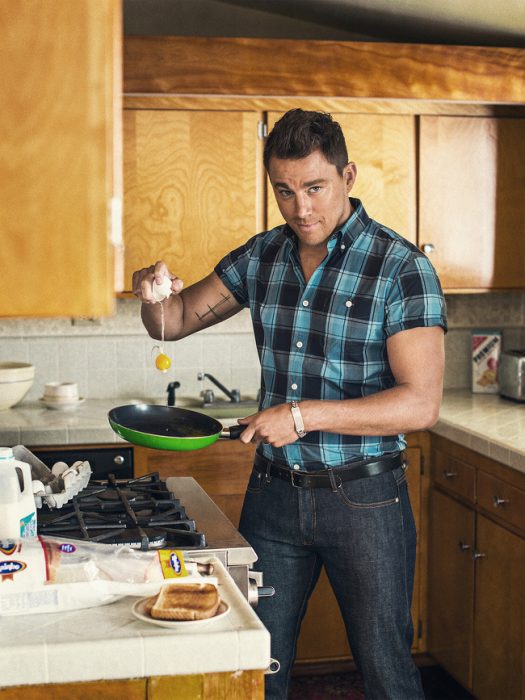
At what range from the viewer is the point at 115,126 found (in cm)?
110

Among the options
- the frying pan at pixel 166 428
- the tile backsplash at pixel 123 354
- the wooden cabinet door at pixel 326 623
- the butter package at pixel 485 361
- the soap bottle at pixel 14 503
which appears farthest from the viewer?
the butter package at pixel 485 361

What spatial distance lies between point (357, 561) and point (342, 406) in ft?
1.24

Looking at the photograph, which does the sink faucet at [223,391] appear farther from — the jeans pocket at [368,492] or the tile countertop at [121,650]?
the tile countertop at [121,650]

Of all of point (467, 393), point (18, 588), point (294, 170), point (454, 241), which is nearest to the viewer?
point (18, 588)

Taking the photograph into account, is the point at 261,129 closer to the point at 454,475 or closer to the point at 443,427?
the point at 443,427

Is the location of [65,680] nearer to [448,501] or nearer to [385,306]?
[385,306]

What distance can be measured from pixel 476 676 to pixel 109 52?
8.63ft

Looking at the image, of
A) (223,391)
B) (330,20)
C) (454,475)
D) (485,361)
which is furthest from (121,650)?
(330,20)

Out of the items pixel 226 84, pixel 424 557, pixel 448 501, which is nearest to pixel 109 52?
pixel 226 84

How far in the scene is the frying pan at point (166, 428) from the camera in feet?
6.47

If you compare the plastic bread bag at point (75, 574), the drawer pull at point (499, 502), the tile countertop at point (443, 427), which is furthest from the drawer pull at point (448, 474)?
the plastic bread bag at point (75, 574)

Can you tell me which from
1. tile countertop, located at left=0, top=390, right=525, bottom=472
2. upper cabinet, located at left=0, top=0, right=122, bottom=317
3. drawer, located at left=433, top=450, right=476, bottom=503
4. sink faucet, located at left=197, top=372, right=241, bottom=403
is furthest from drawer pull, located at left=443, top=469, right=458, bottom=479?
upper cabinet, located at left=0, top=0, right=122, bottom=317

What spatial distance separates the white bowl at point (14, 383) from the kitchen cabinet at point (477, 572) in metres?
1.53

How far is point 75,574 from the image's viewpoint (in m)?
1.46
